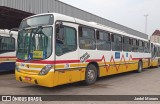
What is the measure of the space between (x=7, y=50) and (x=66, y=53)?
657cm

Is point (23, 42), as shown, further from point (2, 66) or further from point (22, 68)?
point (2, 66)

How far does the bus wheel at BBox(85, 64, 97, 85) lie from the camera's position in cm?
1090

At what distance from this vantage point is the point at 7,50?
1488cm

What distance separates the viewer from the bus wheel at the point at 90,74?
10905 mm

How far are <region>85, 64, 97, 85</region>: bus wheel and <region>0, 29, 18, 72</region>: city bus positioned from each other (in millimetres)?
5543

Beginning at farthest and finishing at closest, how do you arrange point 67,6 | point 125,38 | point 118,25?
point 118,25, point 67,6, point 125,38

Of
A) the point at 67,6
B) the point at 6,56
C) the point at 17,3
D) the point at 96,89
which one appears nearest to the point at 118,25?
the point at 67,6

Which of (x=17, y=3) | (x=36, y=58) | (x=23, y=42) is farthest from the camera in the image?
(x=17, y=3)

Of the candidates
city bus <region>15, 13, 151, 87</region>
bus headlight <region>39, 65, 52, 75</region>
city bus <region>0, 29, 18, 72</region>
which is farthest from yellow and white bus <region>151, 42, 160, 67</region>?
bus headlight <region>39, 65, 52, 75</region>

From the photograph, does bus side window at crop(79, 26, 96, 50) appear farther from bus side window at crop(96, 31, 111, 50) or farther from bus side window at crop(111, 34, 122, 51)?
bus side window at crop(111, 34, 122, 51)

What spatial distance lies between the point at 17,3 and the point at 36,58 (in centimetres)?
1127

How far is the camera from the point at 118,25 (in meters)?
37.4

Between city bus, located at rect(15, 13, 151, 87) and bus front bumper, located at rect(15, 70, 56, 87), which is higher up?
city bus, located at rect(15, 13, 151, 87)

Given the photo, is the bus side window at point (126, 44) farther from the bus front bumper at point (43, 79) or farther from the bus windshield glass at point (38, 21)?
the bus front bumper at point (43, 79)
